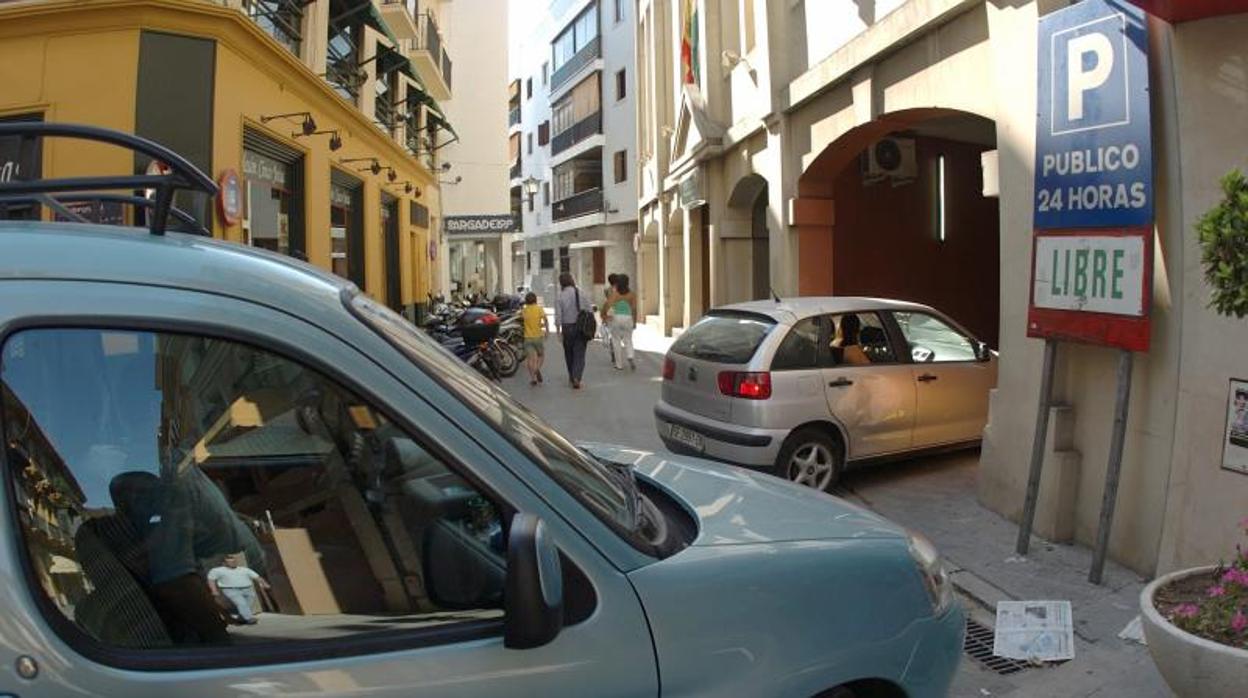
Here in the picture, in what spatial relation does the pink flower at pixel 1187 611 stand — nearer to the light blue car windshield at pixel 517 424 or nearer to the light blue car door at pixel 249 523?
the light blue car windshield at pixel 517 424

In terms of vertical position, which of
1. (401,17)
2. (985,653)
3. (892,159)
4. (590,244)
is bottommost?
(985,653)

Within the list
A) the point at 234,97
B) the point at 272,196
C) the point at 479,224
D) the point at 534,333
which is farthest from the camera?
the point at 479,224

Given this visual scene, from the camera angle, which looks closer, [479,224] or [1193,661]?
[1193,661]

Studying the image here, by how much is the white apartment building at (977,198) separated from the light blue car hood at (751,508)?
279 cm

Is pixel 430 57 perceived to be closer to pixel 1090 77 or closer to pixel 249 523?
pixel 1090 77

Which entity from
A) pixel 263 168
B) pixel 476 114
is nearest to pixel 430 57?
pixel 476 114

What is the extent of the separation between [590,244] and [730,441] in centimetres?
3270

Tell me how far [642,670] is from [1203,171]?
13.8ft

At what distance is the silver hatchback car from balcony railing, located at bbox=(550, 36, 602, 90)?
32.9m

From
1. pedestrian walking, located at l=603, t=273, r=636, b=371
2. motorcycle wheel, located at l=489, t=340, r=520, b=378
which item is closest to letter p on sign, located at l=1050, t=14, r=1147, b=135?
pedestrian walking, located at l=603, t=273, r=636, b=371

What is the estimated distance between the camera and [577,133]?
4122cm

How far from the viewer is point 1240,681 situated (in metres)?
2.85

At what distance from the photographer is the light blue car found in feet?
5.02

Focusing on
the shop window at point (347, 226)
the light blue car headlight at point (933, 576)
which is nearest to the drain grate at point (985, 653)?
the light blue car headlight at point (933, 576)
